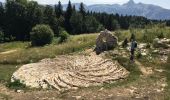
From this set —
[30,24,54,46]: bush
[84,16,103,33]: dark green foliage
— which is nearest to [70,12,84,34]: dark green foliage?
[84,16,103,33]: dark green foliage

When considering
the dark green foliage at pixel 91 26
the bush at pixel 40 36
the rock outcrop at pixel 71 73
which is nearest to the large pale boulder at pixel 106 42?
the rock outcrop at pixel 71 73

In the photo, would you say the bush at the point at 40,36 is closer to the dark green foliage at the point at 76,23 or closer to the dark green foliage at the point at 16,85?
the dark green foliage at the point at 16,85

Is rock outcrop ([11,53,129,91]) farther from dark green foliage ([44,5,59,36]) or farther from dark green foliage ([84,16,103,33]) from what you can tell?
dark green foliage ([84,16,103,33])

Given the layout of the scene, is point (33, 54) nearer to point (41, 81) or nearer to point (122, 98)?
point (41, 81)

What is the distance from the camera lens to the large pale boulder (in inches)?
1751

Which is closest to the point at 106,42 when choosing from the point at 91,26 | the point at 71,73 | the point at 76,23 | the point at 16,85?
the point at 71,73

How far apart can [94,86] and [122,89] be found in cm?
239

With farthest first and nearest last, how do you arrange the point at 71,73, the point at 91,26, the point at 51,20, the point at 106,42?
the point at 91,26 → the point at 51,20 → the point at 106,42 → the point at 71,73

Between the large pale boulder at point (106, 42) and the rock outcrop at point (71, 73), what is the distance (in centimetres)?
201

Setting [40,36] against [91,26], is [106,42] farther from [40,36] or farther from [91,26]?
[91,26]

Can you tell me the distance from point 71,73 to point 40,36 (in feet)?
123

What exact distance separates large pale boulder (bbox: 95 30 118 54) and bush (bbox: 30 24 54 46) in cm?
2909

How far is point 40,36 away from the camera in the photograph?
7312cm

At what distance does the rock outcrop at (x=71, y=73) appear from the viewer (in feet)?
111
